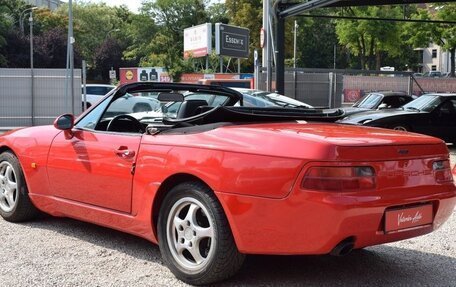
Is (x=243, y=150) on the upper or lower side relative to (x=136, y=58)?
lower

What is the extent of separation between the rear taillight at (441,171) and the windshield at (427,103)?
965 cm

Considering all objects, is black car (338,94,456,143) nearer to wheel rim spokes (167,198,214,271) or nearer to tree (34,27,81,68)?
wheel rim spokes (167,198,214,271)

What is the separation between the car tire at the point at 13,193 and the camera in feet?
17.8

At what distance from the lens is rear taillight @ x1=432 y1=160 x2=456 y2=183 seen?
3.86 metres

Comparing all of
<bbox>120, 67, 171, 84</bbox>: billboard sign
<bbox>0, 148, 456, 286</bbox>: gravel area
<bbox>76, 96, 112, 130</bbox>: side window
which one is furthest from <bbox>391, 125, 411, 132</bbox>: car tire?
<bbox>120, 67, 171, 84</bbox>: billboard sign

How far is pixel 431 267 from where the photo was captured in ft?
14.4

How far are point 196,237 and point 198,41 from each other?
4533 cm

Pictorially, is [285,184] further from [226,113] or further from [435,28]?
[435,28]

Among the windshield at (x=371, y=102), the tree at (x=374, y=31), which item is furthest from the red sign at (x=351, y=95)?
the tree at (x=374, y=31)

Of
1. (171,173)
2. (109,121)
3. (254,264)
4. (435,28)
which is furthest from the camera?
(435,28)

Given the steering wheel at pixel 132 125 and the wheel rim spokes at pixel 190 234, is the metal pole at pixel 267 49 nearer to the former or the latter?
the steering wheel at pixel 132 125

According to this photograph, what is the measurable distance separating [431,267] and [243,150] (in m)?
1.94

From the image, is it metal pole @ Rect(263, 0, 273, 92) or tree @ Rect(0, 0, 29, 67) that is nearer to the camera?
metal pole @ Rect(263, 0, 273, 92)

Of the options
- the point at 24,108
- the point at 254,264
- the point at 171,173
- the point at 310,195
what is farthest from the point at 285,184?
the point at 24,108
